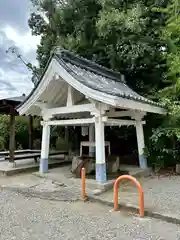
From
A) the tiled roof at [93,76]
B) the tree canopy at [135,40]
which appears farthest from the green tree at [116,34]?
the tiled roof at [93,76]

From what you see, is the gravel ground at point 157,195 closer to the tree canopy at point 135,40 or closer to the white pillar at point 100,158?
the white pillar at point 100,158

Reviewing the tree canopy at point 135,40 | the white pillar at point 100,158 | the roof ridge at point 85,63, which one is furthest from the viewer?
the tree canopy at point 135,40

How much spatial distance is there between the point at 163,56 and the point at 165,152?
355 cm

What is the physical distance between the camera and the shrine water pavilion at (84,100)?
6.58 meters

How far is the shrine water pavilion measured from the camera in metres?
6.58

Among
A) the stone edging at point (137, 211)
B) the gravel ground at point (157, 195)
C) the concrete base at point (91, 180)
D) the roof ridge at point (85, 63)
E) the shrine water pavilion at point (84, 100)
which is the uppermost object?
the roof ridge at point (85, 63)

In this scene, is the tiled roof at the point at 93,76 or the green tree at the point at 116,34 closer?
the tiled roof at the point at 93,76

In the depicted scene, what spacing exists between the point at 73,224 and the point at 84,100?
5077mm

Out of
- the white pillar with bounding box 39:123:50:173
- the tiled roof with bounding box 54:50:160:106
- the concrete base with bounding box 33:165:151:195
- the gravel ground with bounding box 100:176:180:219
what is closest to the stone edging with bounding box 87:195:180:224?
the gravel ground with bounding box 100:176:180:219

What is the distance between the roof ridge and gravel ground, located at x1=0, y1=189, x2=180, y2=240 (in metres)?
4.29

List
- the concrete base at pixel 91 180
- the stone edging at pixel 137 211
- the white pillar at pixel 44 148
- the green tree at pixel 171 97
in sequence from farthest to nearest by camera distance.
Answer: the green tree at pixel 171 97
the white pillar at pixel 44 148
the concrete base at pixel 91 180
the stone edging at pixel 137 211

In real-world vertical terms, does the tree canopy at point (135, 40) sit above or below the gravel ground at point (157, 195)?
above

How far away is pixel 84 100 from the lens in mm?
8719

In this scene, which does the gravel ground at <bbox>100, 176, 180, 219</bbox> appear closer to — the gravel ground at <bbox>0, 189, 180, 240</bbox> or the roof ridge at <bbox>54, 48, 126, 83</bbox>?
the gravel ground at <bbox>0, 189, 180, 240</bbox>
